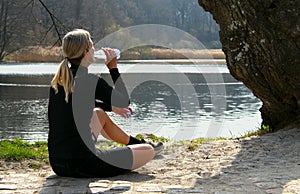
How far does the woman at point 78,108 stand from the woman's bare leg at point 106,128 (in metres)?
0.30

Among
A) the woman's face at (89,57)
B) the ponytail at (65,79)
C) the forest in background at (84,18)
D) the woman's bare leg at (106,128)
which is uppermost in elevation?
the woman's face at (89,57)

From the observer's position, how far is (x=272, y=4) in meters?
6.78

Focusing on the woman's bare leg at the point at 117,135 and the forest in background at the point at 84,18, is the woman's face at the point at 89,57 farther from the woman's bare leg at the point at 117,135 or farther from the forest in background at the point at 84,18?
the forest in background at the point at 84,18

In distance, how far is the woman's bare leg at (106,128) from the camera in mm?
4953

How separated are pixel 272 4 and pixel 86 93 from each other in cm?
361

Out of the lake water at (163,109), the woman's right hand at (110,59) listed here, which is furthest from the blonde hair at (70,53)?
the lake water at (163,109)

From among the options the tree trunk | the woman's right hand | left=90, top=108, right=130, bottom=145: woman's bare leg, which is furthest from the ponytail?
the tree trunk

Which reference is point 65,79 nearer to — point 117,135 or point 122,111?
point 122,111

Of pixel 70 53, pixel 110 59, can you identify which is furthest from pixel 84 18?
pixel 70 53

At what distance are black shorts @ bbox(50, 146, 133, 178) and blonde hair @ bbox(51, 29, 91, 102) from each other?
63 cm

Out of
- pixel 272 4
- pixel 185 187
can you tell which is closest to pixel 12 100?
pixel 272 4

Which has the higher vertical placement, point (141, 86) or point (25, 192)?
point (25, 192)

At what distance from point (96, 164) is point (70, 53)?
3.66 feet

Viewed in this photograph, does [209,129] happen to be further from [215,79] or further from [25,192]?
[215,79]
